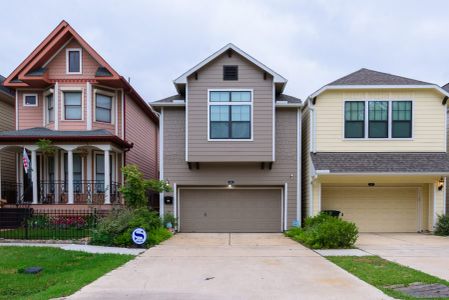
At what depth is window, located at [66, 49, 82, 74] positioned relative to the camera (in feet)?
56.2

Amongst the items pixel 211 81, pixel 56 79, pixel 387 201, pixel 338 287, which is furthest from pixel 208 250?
pixel 56 79

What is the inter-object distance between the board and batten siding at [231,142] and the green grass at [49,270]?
21.5 ft

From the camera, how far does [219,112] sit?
15594 mm

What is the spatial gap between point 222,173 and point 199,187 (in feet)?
4.05

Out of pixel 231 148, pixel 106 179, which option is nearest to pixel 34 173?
pixel 106 179

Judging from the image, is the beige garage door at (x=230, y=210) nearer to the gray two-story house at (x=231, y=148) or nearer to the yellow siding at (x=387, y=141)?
the gray two-story house at (x=231, y=148)

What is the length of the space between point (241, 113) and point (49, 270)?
9576 mm

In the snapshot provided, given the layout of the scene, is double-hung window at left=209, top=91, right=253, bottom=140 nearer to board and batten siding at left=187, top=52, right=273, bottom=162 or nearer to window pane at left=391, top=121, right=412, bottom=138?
board and batten siding at left=187, top=52, right=273, bottom=162

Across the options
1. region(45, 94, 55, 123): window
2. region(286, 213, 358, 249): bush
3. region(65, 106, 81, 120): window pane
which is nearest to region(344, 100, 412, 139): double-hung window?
region(286, 213, 358, 249): bush

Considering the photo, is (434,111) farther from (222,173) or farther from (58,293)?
(58,293)

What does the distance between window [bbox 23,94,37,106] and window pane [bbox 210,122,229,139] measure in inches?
342

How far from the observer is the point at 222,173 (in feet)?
53.3

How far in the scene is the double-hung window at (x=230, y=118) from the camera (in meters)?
15.6

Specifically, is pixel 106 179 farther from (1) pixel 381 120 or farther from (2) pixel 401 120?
(2) pixel 401 120
